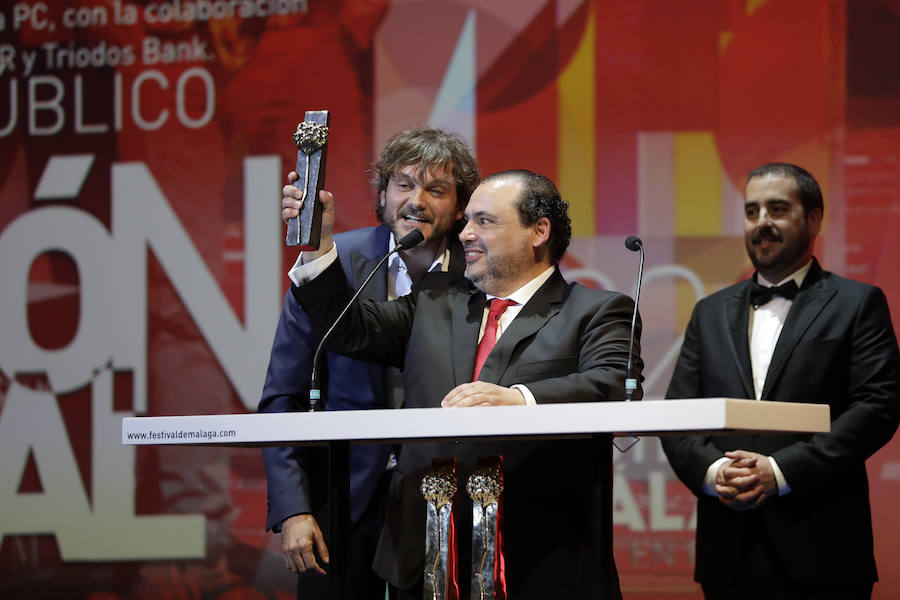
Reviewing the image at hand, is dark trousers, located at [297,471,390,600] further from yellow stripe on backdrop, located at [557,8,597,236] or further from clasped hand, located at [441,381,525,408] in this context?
yellow stripe on backdrop, located at [557,8,597,236]

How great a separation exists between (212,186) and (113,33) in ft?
3.06

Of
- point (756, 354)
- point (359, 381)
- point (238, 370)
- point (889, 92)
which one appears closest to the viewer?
point (359, 381)

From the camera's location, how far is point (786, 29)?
197 inches

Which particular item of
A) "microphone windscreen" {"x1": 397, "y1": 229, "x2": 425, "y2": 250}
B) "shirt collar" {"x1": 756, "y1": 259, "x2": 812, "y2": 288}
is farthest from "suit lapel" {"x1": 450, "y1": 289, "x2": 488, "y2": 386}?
"shirt collar" {"x1": 756, "y1": 259, "x2": 812, "y2": 288}

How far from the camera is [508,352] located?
279 centimetres

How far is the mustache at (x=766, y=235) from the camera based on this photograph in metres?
3.68

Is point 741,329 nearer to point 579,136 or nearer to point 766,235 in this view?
point 766,235

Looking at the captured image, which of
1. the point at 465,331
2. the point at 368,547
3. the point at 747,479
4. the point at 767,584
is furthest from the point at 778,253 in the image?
the point at 368,547

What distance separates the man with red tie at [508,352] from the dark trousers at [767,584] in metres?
1.00

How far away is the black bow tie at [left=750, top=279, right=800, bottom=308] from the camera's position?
365 centimetres

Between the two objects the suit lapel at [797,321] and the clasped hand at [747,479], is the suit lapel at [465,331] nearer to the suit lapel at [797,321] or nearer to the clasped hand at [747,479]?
the clasped hand at [747,479]

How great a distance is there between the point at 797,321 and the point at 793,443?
386mm

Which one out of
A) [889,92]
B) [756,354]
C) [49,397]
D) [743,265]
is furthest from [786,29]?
[49,397]

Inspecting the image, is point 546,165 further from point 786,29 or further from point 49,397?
point 49,397
